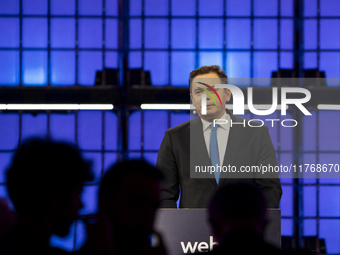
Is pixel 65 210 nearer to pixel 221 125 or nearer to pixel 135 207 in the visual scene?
pixel 135 207

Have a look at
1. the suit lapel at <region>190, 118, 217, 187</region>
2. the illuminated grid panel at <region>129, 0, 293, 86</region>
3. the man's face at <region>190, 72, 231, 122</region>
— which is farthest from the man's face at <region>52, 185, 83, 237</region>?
the illuminated grid panel at <region>129, 0, 293, 86</region>

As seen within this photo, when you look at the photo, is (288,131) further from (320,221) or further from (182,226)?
(182,226)

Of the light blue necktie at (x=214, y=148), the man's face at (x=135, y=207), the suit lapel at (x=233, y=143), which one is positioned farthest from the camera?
the light blue necktie at (x=214, y=148)

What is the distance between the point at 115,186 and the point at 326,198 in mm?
5462

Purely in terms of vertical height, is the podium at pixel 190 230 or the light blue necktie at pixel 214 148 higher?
the light blue necktie at pixel 214 148

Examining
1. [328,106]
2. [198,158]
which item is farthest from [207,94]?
[328,106]

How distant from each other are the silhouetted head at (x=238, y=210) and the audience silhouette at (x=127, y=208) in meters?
0.20

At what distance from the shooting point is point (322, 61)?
19.0 ft

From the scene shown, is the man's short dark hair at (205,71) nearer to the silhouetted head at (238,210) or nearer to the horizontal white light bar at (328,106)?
the silhouetted head at (238,210)

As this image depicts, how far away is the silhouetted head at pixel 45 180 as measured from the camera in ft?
3.31

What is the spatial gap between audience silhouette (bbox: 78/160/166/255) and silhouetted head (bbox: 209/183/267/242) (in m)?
0.20

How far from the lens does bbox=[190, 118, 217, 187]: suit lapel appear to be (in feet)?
7.83

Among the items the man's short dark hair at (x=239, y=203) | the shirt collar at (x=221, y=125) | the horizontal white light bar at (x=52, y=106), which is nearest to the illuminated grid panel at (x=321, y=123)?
the horizontal white light bar at (x=52, y=106)

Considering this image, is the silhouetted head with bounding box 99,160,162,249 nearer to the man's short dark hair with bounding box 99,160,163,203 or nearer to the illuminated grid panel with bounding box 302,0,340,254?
the man's short dark hair with bounding box 99,160,163,203
